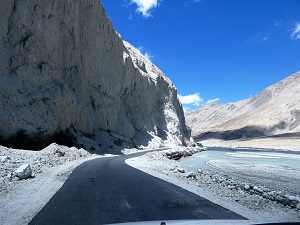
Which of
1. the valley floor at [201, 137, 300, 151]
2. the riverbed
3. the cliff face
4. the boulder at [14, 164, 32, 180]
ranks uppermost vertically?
the cliff face

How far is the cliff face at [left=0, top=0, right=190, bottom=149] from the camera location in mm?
31000

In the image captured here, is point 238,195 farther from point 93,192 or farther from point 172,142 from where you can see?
point 172,142

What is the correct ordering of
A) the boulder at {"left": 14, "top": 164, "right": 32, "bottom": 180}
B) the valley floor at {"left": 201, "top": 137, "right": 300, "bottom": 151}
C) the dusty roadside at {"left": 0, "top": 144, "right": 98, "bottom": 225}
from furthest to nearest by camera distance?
1. the valley floor at {"left": 201, "top": 137, "right": 300, "bottom": 151}
2. the boulder at {"left": 14, "top": 164, "right": 32, "bottom": 180}
3. the dusty roadside at {"left": 0, "top": 144, "right": 98, "bottom": 225}

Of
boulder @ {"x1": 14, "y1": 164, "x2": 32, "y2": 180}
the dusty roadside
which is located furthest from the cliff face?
boulder @ {"x1": 14, "y1": 164, "x2": 32, "y2": 180}

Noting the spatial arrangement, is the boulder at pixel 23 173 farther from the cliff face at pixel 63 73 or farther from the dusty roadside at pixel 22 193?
the cliff face at pixel 63 73

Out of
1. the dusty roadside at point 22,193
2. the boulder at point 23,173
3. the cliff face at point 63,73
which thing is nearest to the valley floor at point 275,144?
the cliff face at point 63,73

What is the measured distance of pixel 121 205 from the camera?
9.18 meters

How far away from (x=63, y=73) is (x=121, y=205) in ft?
121

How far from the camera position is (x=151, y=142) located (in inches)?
2844

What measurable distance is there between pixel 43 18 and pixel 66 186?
31.8 m

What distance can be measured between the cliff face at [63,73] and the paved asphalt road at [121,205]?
1891 centimetres

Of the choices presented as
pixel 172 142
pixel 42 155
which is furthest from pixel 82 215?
pixel 172 142

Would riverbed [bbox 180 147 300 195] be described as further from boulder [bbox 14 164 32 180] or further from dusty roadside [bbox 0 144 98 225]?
boulder [bbox 14 164 32 180]

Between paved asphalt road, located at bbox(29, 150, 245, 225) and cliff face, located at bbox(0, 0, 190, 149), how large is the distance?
18914mm
